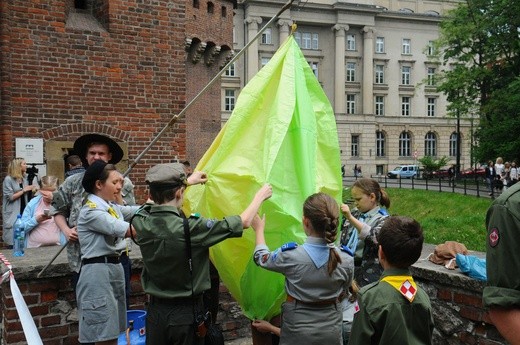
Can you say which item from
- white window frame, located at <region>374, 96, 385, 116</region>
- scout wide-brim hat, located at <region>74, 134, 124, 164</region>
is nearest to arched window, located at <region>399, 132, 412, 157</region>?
white window frame, located at <region>374, 96, 385, 116</region>

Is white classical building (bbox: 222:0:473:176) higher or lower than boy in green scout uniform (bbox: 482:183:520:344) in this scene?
higher

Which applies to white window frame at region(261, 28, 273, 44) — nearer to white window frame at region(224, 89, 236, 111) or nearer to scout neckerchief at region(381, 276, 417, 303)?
white window frame at region(224, 89, 236, 111)

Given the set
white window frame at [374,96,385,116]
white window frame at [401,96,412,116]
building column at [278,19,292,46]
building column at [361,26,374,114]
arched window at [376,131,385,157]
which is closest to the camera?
building column at [278,19,292,46]

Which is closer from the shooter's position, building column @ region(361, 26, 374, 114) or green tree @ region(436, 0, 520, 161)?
green tree @ region(436, 0, 520, 161)

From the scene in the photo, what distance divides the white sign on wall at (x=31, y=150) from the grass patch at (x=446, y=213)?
8506mm

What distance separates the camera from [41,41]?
8.42 metres

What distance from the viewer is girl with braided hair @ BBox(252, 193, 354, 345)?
312cm

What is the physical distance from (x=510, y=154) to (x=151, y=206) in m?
23.9

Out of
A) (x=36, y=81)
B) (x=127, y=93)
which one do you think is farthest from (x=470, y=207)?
(x=36, y=81)

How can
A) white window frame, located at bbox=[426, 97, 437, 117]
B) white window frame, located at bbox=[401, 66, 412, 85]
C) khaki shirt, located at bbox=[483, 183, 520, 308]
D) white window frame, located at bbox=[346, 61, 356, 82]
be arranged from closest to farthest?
khaki shirt, located at bbox=[483, 183, 520, 308]
white window frame, located at bbox=[346, 61, 356, 82]
white window frame, located at bbox=[401, 66, 412, 85]
white window frame, located at bbox=[426, 97, 437, 117]

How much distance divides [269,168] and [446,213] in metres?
16.8

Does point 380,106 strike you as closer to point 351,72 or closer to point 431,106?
point 351,72

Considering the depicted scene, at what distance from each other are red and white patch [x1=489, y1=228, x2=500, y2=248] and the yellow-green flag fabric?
5.39 feet

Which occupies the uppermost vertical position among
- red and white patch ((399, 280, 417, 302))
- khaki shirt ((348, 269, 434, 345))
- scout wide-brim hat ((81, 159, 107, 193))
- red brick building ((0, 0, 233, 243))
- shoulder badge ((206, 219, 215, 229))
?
red brick building ((0, 0, 233, 243))
